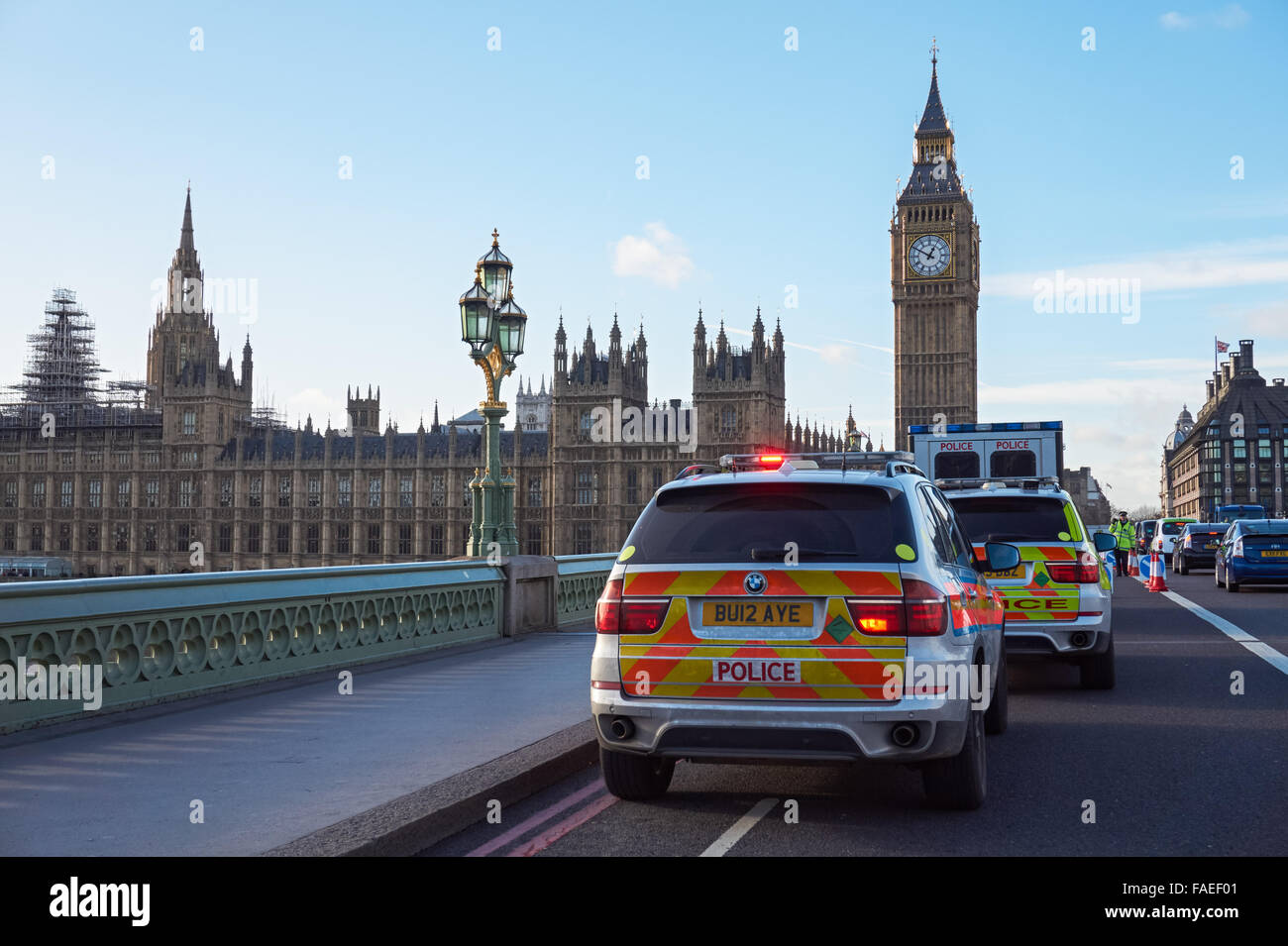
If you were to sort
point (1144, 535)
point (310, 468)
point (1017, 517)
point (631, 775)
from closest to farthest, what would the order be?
point (631, 775) → point (1017, 517) → point (1144, 535) → point (310, 468)

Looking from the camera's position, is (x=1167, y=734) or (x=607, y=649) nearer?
(x=607, y=649)

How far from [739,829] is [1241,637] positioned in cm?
1186

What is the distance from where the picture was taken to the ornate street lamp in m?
16.5

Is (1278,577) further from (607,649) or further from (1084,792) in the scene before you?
(607,649)

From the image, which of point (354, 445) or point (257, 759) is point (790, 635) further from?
point (354, 445)

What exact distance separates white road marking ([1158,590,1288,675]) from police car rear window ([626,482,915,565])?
7894 millimetres

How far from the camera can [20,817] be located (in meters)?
5.88

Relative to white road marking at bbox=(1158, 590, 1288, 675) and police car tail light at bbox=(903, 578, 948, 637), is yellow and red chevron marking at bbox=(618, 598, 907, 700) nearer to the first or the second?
police car tail light at bbox=(903, 578, 948, 637)

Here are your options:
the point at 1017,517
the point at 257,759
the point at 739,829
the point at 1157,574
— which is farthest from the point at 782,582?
the point at 1157,574

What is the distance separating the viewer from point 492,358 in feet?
58.3

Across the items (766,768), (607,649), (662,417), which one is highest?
(662,417)

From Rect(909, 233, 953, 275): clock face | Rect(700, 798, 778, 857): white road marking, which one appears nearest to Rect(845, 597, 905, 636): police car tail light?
Rect(700, 798, 778, 857): white road marking
